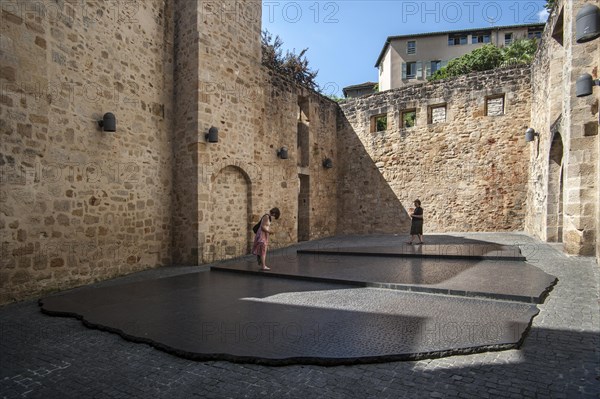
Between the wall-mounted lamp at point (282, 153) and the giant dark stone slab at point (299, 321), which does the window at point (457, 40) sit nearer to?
the wall-mounted lamp at point (282, 153)

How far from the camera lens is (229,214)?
914cm

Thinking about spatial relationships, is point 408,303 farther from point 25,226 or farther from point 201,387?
point 25,226

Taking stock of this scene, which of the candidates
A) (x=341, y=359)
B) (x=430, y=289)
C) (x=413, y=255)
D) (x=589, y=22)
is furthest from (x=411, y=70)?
(x=341, y=359)

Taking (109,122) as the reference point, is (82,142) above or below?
below

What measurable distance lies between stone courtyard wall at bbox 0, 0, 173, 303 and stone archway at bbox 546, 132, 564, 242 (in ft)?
30.9

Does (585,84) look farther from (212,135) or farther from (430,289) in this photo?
(212,135)

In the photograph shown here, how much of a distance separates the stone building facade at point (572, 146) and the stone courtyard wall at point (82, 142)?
8408 mm

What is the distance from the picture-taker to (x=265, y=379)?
8.50 feet

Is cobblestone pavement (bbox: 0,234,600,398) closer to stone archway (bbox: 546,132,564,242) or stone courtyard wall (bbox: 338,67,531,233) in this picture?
stone archway (bbox: 546,132,564,242)

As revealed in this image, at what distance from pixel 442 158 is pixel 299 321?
11098 millimetres

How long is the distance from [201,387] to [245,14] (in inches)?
379

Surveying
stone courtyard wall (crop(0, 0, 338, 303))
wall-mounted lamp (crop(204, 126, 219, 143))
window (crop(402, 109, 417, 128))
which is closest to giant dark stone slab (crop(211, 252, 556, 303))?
stone courtyard wall (crop(0, 0, 338, 303))

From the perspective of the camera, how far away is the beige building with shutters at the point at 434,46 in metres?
32.2

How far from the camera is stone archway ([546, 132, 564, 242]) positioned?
8.92 meters
